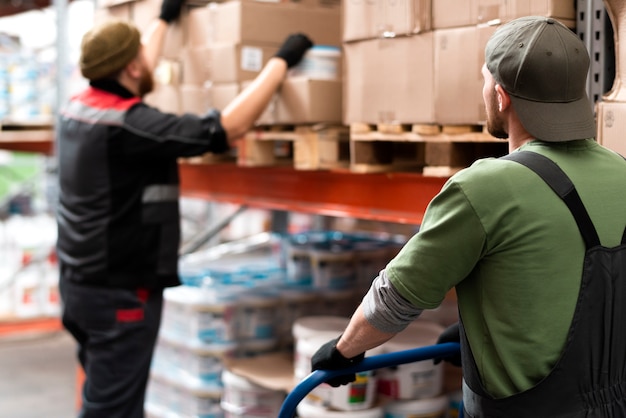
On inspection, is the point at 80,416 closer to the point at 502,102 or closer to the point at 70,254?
the point at 70,254

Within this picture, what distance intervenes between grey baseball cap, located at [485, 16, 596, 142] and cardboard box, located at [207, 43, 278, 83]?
232 centimetres

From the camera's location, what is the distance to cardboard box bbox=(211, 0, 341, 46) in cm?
435

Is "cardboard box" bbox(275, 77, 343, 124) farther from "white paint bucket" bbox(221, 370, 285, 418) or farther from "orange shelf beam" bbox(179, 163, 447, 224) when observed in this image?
"white paint bucket" bbox(221, 370, 285, 418)

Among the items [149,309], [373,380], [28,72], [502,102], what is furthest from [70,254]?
[28,72]

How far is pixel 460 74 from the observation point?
3205 mm

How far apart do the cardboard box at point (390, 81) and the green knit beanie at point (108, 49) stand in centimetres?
115

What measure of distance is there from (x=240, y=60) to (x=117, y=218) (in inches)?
40.8

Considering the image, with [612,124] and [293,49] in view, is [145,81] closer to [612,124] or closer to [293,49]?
[293,49]

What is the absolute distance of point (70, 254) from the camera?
4.37m

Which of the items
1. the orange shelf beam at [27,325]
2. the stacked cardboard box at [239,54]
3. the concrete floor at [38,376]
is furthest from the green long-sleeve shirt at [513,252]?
the orange shelf beam at [27,325]

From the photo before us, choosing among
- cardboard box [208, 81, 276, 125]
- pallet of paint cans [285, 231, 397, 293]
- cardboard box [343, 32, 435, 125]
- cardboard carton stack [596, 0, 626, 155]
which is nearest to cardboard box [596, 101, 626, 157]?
cardboard carton stack [596, 0, 626, 155]

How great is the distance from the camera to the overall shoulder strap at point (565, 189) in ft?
7.01

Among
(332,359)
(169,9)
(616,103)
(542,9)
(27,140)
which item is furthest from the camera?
(27,140)

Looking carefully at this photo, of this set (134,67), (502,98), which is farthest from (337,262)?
(502,98)
